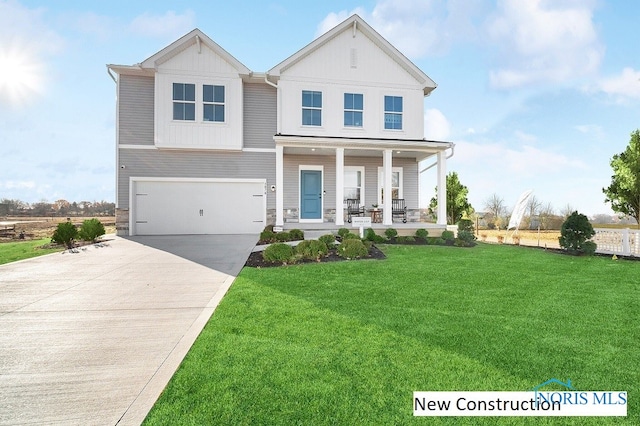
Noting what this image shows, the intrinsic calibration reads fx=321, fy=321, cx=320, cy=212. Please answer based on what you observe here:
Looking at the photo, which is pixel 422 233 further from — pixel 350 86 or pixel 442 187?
pixel 350 86

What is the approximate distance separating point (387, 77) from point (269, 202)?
25.1 feet

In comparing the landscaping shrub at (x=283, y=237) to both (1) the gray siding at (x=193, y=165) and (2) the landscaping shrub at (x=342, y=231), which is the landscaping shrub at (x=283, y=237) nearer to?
(2) the landscaping shrub at (x=342, y=231)

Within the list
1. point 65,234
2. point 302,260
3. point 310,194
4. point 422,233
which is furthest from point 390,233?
point 65,234

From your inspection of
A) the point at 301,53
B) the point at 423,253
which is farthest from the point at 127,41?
the point at 423,253

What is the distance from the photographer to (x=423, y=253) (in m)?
8.93

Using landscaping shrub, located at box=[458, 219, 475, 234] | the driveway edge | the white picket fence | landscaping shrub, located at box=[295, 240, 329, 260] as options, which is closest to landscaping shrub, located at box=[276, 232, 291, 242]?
landscaping shrub, located at box=[295, 240, 329, 260]

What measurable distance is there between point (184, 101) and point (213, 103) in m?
1.13

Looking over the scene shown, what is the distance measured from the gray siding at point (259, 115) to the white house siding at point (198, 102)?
524mm

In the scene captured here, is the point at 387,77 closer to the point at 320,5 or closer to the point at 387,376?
the point at 320,5

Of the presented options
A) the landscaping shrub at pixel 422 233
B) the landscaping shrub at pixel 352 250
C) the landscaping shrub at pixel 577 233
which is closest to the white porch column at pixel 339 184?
the landscaping shrub at pixel 422 233

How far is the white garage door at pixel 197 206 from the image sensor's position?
13156mm

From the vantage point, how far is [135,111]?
13.0 metres

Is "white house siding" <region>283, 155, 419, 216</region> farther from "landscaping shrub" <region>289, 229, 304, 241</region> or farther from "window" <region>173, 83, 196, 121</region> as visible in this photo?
"window" <region>173, 83, 196, 121</region>

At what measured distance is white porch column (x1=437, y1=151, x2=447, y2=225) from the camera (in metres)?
13.0
